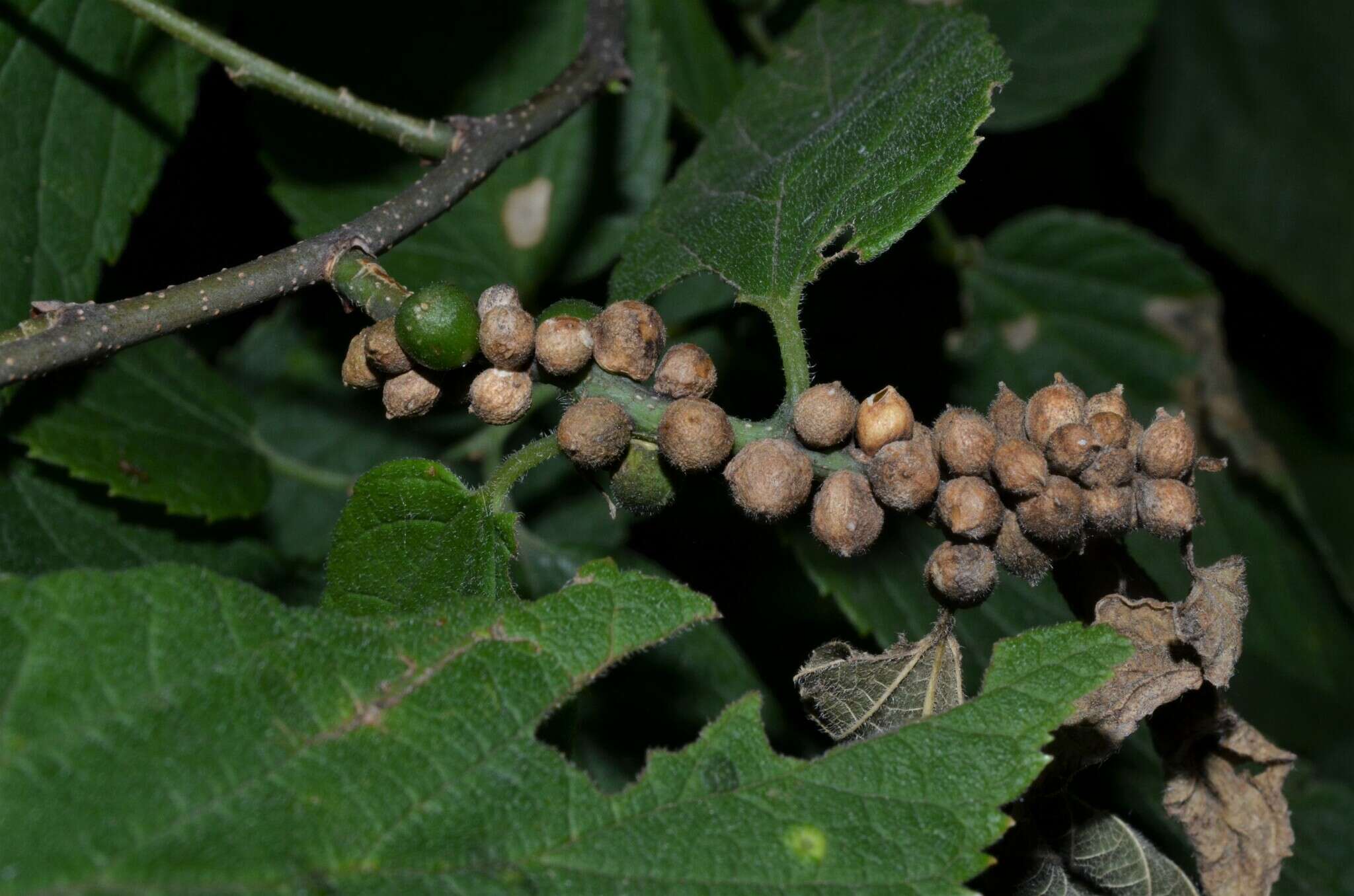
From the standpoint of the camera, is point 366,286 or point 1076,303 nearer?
point 366,286

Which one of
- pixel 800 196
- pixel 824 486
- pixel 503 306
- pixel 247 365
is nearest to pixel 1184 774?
pixel 824 486

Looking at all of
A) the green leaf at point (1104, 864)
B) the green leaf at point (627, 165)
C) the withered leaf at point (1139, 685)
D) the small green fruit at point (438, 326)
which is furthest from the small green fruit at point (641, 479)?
the green leaf at point (627, 165)

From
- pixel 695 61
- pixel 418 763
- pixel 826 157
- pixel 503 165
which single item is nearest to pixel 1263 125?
pixel 695 61

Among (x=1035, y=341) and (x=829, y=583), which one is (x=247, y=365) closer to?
Answer: (x=829, y=583)

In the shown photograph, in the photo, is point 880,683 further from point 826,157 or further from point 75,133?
point 75,133

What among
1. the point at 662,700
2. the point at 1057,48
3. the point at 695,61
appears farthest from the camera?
the point at 1057,48

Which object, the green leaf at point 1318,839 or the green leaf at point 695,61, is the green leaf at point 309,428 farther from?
the green leaf at point 1318,839
